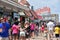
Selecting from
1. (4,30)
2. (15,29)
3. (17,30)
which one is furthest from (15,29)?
(4,30)

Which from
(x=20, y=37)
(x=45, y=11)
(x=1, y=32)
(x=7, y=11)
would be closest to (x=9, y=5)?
(x=7, y=11)

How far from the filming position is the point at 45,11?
75188 mm

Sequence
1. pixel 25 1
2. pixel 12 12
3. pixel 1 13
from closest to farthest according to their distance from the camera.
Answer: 1. pixel 1 13
2. pixel 12 12
3. pixel 25 1

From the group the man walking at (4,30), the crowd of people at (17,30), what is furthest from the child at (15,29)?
the man walking at (4,30)

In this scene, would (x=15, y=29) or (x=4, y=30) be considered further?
(x=15, y=29)

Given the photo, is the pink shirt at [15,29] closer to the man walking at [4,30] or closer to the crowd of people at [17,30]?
the crowd of people at [17,30]

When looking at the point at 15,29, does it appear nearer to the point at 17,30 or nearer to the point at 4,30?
the point at 17,30

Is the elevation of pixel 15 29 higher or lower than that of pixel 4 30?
lower

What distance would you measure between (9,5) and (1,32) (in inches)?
650

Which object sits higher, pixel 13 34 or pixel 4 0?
pixel 4 0

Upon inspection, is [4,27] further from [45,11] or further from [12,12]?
[45,11]

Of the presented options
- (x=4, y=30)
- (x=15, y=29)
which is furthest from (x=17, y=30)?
(x=4, y=30)

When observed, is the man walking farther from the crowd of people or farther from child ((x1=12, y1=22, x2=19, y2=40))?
child ((x1=12, y1=22, x2=19, y2=40))

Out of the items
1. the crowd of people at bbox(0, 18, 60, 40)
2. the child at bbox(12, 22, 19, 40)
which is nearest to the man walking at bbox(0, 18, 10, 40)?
the crowd of people at bbox(0, 18, 60, 40)
